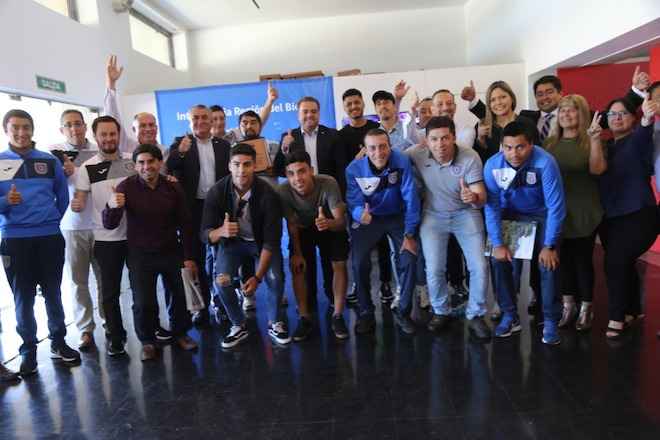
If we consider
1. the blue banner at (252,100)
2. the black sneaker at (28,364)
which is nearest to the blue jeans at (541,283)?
the black sneaker at (28,364)

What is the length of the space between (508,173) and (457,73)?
201 inches

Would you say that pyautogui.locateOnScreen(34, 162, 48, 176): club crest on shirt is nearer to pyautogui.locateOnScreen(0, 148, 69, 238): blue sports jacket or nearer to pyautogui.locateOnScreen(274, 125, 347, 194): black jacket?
pyautogui.locateOnScreen(0, 148, 69, 238): blue sports jacket

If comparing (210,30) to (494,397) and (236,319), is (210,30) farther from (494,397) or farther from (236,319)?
(494,397)

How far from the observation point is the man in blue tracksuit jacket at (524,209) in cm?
256

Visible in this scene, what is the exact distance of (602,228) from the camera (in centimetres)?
283

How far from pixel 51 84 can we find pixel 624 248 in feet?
22.1

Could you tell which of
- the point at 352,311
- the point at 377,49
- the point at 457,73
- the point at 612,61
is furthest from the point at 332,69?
the point at 352,311

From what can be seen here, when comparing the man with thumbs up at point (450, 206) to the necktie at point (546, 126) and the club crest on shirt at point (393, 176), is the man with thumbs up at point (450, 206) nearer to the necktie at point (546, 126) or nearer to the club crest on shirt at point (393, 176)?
the club crest on shirt at point (393, 176)

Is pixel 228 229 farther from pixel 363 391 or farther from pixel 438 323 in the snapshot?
pixel 438 323

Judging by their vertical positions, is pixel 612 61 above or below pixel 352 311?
above

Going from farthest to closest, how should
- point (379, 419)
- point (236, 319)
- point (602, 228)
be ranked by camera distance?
point (236, 319) → point (602, 228) → point (379, 419)

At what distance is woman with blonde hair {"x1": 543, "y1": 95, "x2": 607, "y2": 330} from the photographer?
2.65 meters

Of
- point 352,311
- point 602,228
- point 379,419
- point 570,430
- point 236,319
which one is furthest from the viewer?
point 352,311

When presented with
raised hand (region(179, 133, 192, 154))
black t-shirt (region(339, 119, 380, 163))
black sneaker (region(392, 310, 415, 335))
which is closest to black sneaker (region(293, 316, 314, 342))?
black sneaker (region(392, 310, 415, 335))
